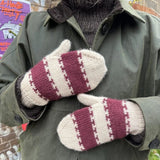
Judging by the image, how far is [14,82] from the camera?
0.78 meters

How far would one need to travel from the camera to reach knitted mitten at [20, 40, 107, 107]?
0.70m

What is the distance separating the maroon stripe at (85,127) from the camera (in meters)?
0.71

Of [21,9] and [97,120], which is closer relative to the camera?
[97,120]

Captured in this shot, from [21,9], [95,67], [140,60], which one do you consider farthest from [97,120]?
[21,9]

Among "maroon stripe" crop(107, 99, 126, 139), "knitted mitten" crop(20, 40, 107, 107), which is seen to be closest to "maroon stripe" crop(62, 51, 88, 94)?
"knitted mitten" crop(20, 40, 107, 107)

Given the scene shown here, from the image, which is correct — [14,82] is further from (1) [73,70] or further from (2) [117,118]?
(2) [117,118]

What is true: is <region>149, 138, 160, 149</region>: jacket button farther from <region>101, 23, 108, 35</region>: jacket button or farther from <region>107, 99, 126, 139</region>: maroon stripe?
<region>101, 23, 108, 35</region>: jacket button

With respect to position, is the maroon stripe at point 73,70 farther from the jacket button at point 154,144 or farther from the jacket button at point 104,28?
the jacket button at point 154,144

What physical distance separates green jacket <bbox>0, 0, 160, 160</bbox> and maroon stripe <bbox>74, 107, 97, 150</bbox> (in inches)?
3.0

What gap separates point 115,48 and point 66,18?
256 millimetres

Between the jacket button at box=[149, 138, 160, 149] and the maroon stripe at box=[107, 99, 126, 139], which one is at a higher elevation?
the maroon stripe at box=[107, 99, 126, 139]

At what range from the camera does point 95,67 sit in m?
0.71

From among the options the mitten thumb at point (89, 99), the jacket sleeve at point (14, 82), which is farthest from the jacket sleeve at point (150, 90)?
the jacket sleeve at point (14, 82)

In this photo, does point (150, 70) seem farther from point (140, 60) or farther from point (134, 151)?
point (134, 151)
